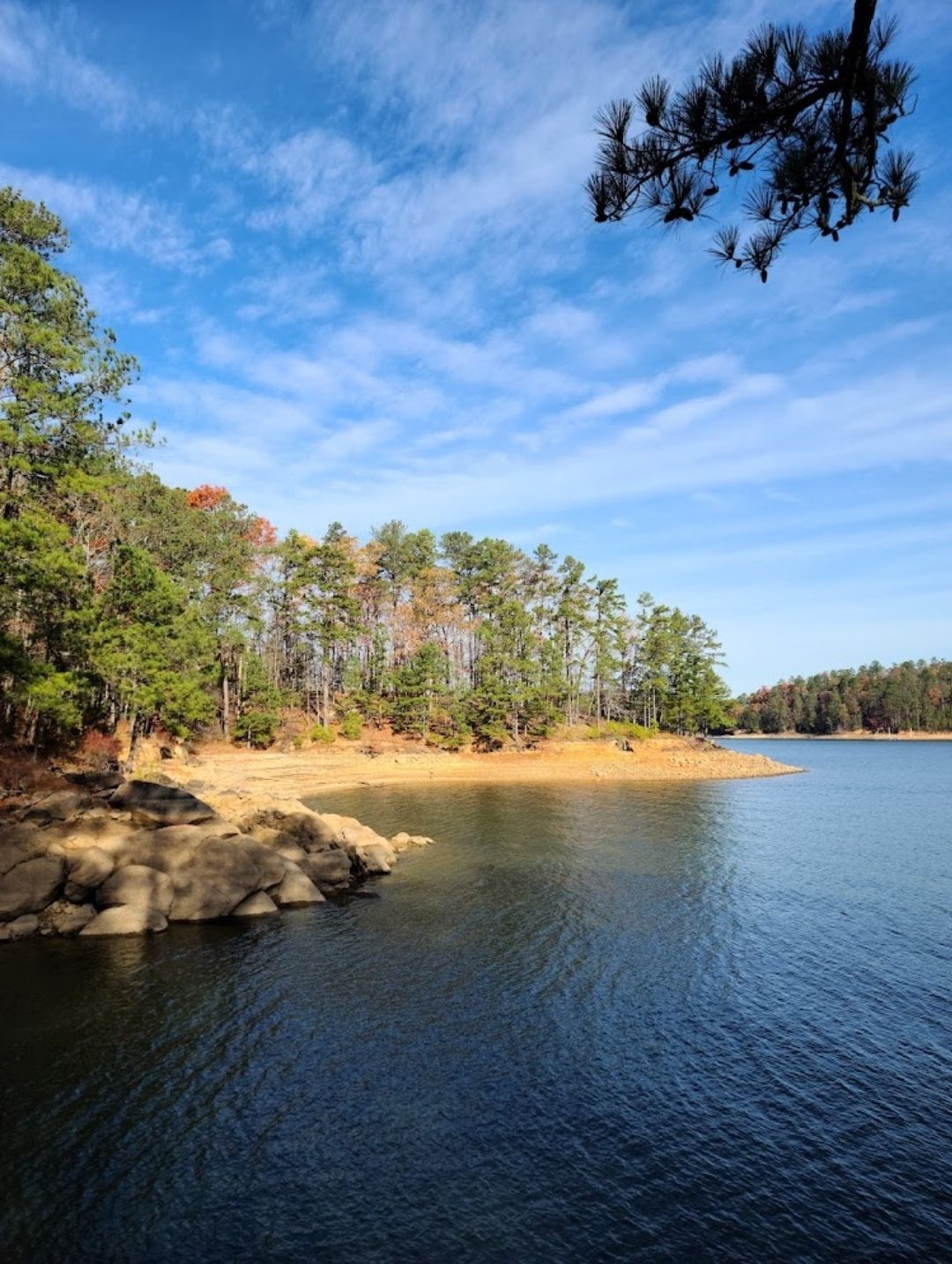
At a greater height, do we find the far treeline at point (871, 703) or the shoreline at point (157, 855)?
the far treeline at point (871, 703)

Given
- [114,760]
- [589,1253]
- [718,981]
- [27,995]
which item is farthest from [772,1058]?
[114,760]

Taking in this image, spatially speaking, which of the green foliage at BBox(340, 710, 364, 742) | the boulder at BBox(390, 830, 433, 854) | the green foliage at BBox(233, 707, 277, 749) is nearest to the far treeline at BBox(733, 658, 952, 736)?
the green foliage at BBox(340, 710, 364, 742)

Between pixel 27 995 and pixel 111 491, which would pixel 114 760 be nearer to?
pixel 111 491

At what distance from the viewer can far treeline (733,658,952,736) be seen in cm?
16775

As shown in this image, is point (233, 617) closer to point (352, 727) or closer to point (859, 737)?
point (352, 727)

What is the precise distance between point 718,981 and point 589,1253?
10.3 metres

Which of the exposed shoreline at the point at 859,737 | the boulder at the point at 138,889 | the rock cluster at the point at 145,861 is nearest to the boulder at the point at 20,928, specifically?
the rock cluster at the point at 145,861

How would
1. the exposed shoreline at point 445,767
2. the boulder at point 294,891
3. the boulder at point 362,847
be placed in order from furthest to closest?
the exposed shoreline at point 445,767
the boulder at point 362,847
the boulder at point 294,891

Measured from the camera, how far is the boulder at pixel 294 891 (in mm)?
25125

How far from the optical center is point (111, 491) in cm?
4416

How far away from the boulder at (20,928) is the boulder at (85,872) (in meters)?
1.14

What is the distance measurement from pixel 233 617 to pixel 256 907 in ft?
159

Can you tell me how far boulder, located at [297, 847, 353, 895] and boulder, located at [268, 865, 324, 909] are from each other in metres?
1.12

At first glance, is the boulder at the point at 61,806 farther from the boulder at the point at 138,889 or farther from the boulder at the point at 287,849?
the boulder at the point at 287,849
